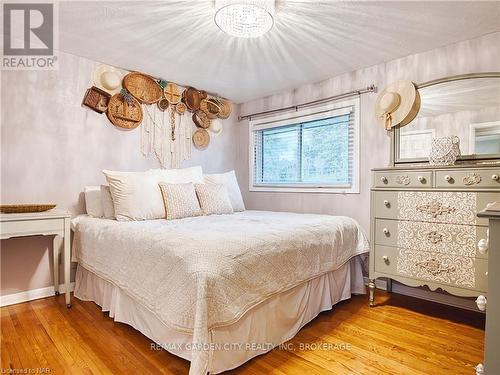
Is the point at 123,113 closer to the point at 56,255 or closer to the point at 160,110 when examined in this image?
the point at 160,110

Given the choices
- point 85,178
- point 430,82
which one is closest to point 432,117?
point 430,82

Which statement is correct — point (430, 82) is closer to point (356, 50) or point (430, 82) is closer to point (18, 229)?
point (356, 50)

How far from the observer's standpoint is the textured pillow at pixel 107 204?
2.51 metres

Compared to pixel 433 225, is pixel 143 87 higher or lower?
higher

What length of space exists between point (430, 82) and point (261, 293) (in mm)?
2300

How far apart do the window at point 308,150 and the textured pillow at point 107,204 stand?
198cm

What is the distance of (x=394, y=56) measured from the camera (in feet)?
8.74

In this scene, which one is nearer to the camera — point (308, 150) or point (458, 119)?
point (458, 119)

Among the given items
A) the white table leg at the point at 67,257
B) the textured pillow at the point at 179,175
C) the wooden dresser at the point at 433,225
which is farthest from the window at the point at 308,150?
the white table leg at the point at 67,257

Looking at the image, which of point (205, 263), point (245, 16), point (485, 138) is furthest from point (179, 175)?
point (485, 138)

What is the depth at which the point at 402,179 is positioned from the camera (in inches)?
89.1

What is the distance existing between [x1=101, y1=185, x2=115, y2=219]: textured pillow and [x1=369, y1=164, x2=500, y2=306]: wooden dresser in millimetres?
2265

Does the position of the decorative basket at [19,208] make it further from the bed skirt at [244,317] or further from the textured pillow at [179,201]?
the textured pillow at [179,201]

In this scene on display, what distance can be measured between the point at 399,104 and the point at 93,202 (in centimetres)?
293
